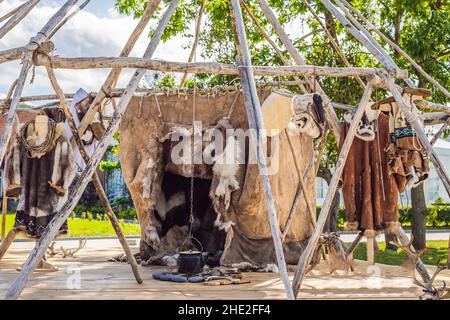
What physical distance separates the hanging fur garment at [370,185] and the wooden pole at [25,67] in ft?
9.40

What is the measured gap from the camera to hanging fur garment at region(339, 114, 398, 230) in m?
6.50

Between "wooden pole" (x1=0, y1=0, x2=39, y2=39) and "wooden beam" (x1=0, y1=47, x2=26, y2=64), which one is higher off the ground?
"wooden pole" (x1=0, y1=0, x2=39, y2=39)

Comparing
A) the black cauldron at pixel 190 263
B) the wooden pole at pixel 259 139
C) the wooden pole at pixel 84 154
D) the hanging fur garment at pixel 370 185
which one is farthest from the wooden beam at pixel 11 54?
the hanging fur garment at pixel 370 185

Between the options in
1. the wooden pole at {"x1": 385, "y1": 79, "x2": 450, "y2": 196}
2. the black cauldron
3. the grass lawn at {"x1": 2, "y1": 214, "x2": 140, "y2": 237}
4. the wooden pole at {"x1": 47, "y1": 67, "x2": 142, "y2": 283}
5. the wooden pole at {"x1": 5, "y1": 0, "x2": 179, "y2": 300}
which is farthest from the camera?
the grass lawn at {"x1": 2, "y1": 214, "x2": 140, "y2": 237}

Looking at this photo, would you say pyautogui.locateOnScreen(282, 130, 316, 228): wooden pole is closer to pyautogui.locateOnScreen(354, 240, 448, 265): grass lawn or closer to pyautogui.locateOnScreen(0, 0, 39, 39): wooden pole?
pyautogui.locateOnScreen(0, 0, 39, 39): wooden pole

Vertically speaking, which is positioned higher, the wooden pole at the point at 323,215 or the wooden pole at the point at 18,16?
the wooden pole at the point at 18,16

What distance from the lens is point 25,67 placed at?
16.3 feet

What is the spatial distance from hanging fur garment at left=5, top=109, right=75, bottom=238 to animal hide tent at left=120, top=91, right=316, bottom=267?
1259mm

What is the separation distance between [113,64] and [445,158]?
2098 centimetres

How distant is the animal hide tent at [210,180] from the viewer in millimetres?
7633

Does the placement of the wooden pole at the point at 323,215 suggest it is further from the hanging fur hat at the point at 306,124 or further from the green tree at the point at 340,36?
the green tree at the point at 340,36

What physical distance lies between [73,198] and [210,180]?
342 cm

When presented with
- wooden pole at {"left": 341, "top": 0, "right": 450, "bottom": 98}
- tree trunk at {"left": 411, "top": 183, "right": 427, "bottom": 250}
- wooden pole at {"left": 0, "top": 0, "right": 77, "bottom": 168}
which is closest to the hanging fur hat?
wooden pole at {"left": 341, "top": 0, "right": 450, "bottom": 98}
